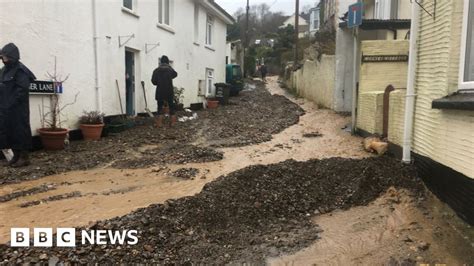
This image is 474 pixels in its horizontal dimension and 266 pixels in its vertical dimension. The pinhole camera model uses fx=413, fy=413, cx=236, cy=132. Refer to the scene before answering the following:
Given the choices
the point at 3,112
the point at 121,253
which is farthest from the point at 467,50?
the point at 3,112

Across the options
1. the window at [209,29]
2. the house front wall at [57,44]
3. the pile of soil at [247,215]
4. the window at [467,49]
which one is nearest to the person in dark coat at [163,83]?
the house front wall at [57,44]

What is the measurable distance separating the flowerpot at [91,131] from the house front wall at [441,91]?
6769mm

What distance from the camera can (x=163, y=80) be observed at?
11867 millimetres

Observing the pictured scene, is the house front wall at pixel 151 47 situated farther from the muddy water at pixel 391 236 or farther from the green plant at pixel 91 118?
the muddy water at pixel 391 236

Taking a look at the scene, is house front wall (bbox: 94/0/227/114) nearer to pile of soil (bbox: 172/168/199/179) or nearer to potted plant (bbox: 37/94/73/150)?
potted plant (bbox: 37/94/73/150)

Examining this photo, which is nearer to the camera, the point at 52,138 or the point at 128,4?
the point at 52,138

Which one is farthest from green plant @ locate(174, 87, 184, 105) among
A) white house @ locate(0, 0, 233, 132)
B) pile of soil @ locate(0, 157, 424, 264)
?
pile of soil @ locate(0, 157, 424, 264)

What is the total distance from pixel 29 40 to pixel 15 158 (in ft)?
7.85

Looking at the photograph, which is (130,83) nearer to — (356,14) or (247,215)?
(356,14)

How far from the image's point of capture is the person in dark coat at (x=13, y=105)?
22.5 feet

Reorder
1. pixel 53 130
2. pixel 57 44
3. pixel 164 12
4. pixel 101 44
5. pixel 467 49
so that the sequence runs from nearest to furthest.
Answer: pixel 467 49
pixel 53 130
pixel 57 44
pixel 101 44
pixel 164 12

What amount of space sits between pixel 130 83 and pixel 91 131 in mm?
3595

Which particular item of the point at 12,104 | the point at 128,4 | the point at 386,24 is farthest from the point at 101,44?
the point at 386,24

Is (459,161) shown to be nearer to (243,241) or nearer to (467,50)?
(467,50)
